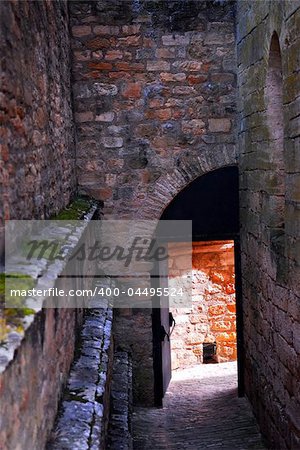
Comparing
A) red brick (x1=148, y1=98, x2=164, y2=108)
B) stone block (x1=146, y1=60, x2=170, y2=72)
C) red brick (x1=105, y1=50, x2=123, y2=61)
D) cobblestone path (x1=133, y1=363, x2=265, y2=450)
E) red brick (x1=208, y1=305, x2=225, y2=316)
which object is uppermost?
red brick (x1=105, y1=50, x2=123, y2=61)

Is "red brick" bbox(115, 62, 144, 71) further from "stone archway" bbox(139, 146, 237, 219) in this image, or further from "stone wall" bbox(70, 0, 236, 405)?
"stone archway" bbox(139, 146, 237, 219)

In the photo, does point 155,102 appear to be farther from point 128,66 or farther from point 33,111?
point 33,111

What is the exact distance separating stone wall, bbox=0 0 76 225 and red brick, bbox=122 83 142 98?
0.85 m

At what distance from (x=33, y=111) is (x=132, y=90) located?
9.40 feet

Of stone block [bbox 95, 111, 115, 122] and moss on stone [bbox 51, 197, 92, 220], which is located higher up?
stone block [bbox 95, 111, 115, 122]

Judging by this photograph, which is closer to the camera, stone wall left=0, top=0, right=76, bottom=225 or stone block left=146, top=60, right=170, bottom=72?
stone wall left=0, top=0, right=76, bottom=225

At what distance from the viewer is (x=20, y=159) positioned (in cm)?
297

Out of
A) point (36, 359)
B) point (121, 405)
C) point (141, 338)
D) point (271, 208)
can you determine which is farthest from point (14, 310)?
point (141, 338)

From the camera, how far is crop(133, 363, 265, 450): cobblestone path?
551 cm

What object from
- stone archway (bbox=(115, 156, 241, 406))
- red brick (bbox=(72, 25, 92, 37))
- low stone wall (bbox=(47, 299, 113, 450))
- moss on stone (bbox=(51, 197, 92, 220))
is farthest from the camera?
stone archway (bbox=(115, 156, 241, 406))

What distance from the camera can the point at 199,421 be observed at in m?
6.19

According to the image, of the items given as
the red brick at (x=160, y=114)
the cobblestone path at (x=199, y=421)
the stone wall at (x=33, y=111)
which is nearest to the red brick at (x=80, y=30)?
the stone wall at (x=33, y=111)

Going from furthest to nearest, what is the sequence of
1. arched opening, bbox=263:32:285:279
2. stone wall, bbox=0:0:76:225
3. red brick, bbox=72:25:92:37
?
red brick, bbox=72:25:92:37 → arched opening, bbox=263:32:285:279 → stone wall, bbox=0:0:76:225

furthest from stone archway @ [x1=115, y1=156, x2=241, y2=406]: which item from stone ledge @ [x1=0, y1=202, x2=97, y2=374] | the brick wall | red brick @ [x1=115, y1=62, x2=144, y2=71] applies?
stone ledge @ [x1=0, y1=202, x2=97, y2=374]
